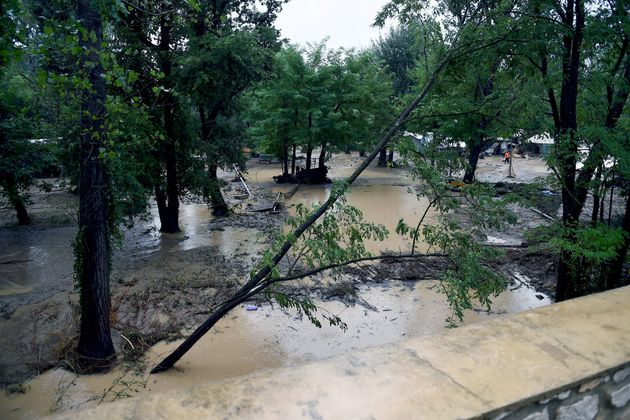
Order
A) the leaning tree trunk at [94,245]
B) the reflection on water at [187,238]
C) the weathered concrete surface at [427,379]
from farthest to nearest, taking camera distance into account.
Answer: the reflection on water at [187,238] < the leaning tree trunk at [94,245] < the weathered concrete surface at [427,379]

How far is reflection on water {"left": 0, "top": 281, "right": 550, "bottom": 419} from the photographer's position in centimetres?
651

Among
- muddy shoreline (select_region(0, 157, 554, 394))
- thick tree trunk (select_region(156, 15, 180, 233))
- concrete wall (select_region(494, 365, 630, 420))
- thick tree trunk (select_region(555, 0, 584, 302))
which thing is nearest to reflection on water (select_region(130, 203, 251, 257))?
muddy shoreline (select_region(0, 157, 554, 394))

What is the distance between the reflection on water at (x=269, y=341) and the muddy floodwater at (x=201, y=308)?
2cm

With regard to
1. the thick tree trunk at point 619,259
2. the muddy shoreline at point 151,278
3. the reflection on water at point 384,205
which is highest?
the thick tree trunk at point 619,259

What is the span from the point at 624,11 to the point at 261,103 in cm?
2076

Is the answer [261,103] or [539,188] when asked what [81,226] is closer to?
[539,188]

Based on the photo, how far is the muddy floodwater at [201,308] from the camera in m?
6.71

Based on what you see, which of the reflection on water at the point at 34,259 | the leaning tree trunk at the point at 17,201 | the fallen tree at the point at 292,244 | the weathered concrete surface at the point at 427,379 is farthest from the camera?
the leaning tree trunk at the point at 17,201

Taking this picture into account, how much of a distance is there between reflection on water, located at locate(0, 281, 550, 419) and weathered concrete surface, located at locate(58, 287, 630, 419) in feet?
17.5

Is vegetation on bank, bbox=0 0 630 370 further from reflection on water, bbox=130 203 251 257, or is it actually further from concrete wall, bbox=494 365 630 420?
concrete wall, bbox=494 365 630 420

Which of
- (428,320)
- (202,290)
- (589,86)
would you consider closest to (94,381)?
(202,290)

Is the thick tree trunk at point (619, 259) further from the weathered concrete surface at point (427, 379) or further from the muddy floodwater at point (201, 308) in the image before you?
the weathered concrete surface at point (427, 379)

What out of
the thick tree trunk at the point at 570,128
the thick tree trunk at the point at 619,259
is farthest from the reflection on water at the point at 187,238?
the thick tree trunk at the point at 619,259

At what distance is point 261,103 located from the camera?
25.5 m
